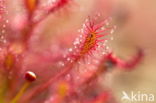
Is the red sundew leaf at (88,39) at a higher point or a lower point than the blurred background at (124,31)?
lower

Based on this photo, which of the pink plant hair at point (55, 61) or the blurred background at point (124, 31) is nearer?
the pink plant hair at point (55, 61)

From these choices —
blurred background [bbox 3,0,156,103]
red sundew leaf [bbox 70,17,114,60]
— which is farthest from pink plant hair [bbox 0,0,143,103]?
blurred background [bbox 3,0,156,103]

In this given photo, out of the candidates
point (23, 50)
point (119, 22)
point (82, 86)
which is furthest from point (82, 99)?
point (119, 22)

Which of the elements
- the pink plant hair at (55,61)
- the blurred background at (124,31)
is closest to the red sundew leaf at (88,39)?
the pink plant hair at (55,61)

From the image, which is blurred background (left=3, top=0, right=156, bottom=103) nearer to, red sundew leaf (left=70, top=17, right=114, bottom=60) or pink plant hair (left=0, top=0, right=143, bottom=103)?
pink plant hair (left=0, top=0, right=143, bottom=103)

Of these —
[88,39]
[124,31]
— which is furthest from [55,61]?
[124,31]

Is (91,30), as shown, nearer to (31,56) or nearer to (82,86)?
(82,86)

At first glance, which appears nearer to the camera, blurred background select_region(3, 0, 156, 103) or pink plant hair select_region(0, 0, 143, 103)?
pink plant hair select_region(0, 0, 143, 103)

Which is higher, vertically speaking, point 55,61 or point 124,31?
point 124,31

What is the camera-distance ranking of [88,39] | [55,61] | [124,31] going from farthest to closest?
1. [124,31]
2. [55,61]
3. [88,39]

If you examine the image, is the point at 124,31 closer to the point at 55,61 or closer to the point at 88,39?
the point at 55,61

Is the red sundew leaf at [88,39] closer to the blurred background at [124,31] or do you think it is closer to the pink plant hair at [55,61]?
the pink plant hair at [55,61]
